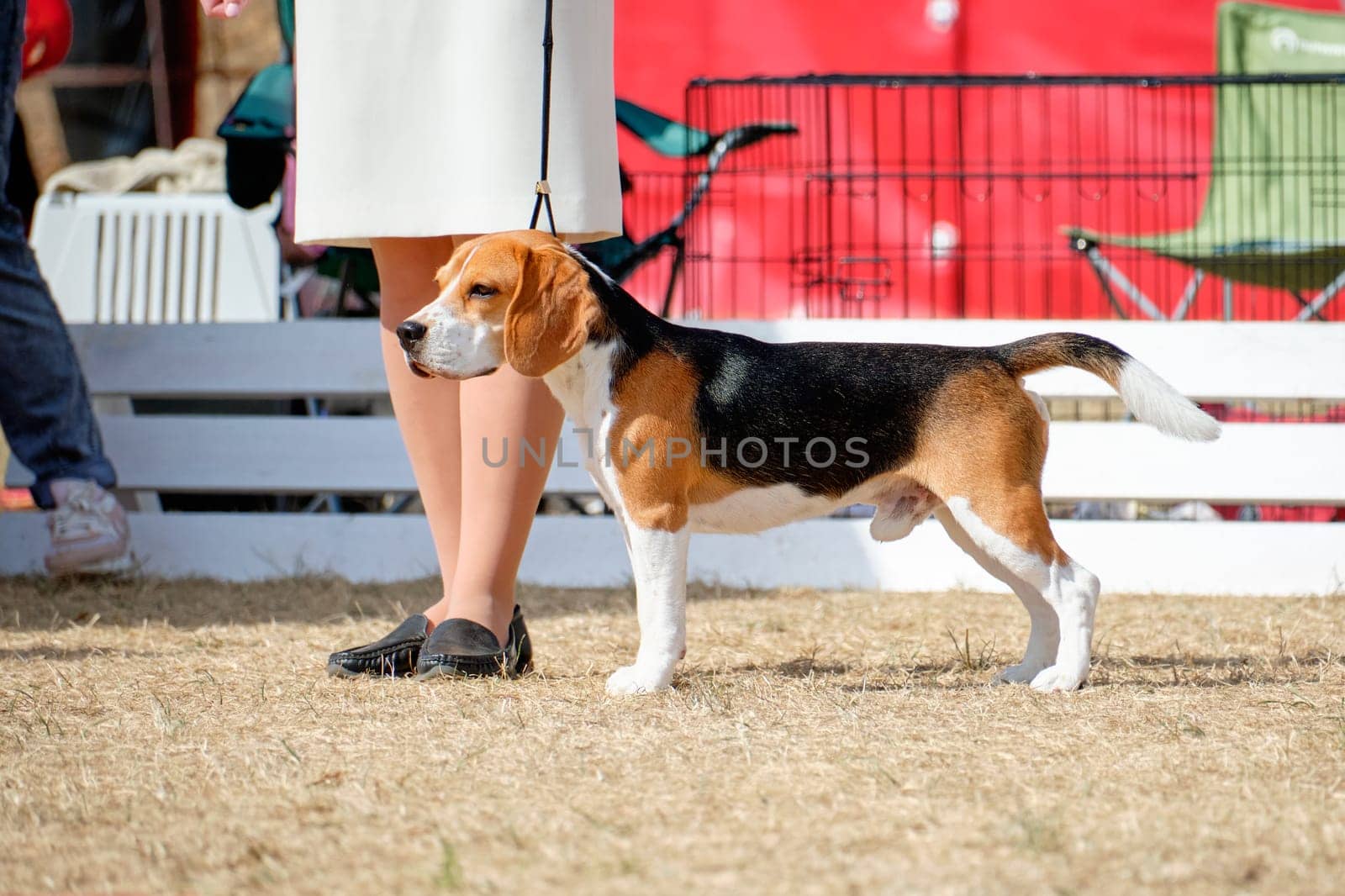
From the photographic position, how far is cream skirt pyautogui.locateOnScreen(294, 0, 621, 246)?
2666 millimetres

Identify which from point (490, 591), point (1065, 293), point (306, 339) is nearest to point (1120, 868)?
point (490, 591)

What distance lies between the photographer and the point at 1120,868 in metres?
1.48

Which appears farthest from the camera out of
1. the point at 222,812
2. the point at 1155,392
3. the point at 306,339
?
the point at 306,339

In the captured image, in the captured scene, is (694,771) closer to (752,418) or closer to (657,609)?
(657,609)

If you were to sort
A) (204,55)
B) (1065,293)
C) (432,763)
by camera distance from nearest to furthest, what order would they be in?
(432,763) → (1065,293) → (204,55)

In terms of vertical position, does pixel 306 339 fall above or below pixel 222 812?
above

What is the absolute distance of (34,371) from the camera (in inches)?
156

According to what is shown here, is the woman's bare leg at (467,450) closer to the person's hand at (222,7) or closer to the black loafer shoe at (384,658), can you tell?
the black loafer shoe at (384,658)

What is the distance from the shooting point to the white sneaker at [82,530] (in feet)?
13.0

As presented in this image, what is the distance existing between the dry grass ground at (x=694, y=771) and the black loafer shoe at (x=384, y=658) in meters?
0.07

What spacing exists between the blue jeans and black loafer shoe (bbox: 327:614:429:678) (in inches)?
67.4

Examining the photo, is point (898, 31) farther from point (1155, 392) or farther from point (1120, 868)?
point (1120, 868)

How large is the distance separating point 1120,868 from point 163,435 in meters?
3.69

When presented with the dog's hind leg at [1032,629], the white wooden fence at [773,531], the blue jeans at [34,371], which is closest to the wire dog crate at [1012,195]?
the white wooden fence at [773,531]
